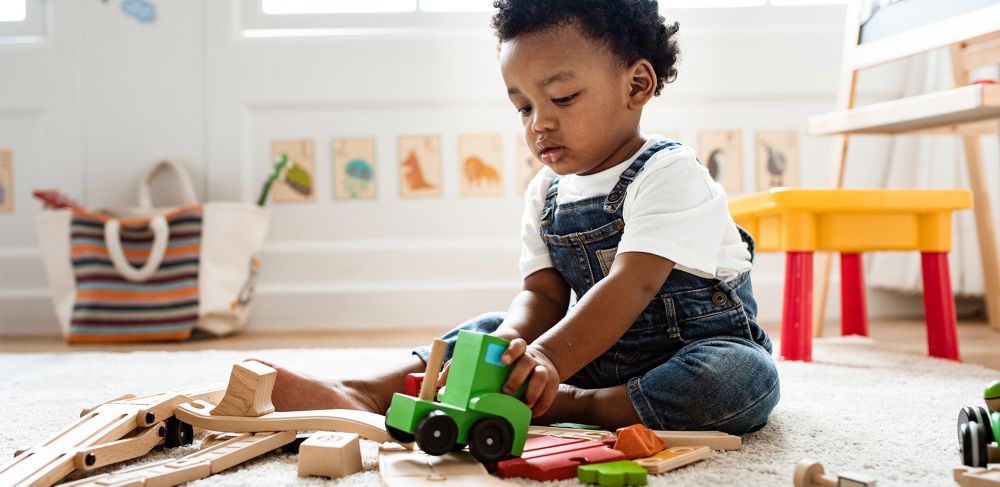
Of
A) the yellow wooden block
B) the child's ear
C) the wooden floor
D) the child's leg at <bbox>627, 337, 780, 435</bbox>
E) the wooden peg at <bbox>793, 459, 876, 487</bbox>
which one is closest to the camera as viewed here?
the wooden peg at <bbox>793, 459, 876, 487</bbox>

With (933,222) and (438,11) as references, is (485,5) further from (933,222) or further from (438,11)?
(933,222)

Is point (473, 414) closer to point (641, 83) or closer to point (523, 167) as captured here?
point (641, 83)

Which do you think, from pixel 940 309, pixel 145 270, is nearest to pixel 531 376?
pixel 940 309

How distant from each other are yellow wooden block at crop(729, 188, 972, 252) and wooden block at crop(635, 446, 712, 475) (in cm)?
68

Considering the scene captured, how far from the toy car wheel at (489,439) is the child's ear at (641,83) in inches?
15.7

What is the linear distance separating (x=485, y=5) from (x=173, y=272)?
3.08 ft

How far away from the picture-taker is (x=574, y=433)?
718mm

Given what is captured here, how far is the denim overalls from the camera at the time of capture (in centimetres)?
74

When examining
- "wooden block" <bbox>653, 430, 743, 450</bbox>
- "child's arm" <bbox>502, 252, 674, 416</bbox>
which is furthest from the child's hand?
"wooden block" <bbox>653, 430, 743, 450</bbox>

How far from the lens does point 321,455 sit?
1.97 ft

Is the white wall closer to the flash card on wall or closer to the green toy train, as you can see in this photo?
the flash card on wall

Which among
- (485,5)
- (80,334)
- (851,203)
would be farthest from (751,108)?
(80,334)

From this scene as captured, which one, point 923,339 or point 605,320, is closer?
point 605,320

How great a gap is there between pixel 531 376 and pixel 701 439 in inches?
6.5
